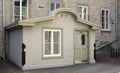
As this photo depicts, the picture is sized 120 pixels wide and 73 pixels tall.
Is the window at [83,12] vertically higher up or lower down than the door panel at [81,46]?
higher up

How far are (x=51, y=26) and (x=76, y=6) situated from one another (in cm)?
577

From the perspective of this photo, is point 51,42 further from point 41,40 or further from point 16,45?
point 16,45

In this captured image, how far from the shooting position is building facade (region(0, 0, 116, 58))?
15.8 meters

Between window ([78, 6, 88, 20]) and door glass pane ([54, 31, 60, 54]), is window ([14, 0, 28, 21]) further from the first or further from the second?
window ([78, 6, 88, 20])

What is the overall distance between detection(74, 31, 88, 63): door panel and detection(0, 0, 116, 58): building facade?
279cm

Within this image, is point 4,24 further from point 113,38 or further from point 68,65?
point 113,38

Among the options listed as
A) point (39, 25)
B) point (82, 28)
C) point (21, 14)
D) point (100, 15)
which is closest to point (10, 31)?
point (21, 14)

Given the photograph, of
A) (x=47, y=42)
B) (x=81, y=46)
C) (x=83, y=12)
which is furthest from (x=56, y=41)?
(x=83, y=12)

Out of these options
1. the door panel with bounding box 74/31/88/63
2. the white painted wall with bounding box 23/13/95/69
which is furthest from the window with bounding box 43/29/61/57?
the door panel with bounding box 74/31/88/63

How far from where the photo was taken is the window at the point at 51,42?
13266 millimetres

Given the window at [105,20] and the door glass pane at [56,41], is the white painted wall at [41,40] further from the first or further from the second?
the window at [105,20]

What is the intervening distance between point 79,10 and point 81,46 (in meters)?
4.92

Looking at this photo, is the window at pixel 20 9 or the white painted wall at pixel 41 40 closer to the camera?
the white painted wall at pixel 41 40

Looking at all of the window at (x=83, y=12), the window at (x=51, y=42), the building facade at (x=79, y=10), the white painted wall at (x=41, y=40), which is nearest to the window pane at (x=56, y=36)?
the window at (x=51, y=42)
